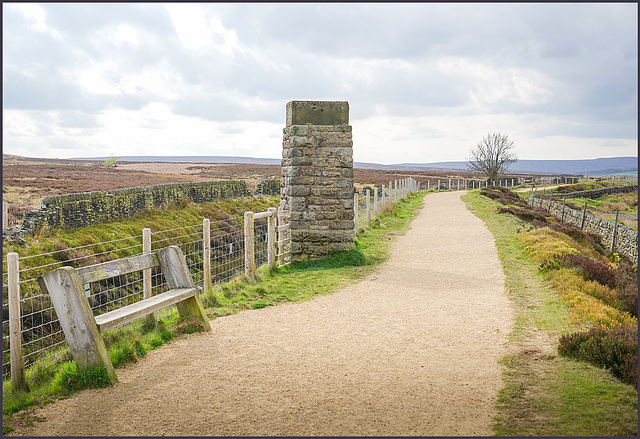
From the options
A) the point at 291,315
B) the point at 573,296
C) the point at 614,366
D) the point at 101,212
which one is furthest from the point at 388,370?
the point at 101,212

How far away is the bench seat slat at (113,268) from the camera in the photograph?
5.63m

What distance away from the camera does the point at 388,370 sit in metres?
5.70

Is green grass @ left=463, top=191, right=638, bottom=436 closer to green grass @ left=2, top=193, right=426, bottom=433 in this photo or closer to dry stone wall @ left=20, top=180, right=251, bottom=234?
green grass @ left=2, top=193, right=426, bottom=433

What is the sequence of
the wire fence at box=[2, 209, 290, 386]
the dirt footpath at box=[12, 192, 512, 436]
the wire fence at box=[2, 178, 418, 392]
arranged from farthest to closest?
the wire fence at box=[2, 178, 418, 392]
the wire fence at box=[2, 209, 290, 386]
the dirt footpath at box=[12, 192, 512, 436]

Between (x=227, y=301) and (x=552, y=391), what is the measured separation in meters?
5.37

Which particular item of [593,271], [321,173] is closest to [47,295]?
[321,173]

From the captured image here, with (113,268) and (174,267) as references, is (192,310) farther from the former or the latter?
(113,268)

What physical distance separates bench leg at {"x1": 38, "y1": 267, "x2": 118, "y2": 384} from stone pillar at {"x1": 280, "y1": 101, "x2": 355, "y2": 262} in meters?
7.79

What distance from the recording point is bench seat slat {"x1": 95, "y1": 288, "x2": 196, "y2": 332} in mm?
5555

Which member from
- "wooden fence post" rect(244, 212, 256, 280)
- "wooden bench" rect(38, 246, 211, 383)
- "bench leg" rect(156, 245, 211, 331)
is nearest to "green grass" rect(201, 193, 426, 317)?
"wooden fence post" rect(244, 212, 256, 280)

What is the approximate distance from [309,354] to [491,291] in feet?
14.9

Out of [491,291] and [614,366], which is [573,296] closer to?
[491,291]

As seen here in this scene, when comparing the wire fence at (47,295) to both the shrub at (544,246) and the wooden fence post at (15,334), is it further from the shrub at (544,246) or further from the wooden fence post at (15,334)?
the shrub at (544,246)

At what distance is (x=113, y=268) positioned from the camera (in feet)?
19.7
